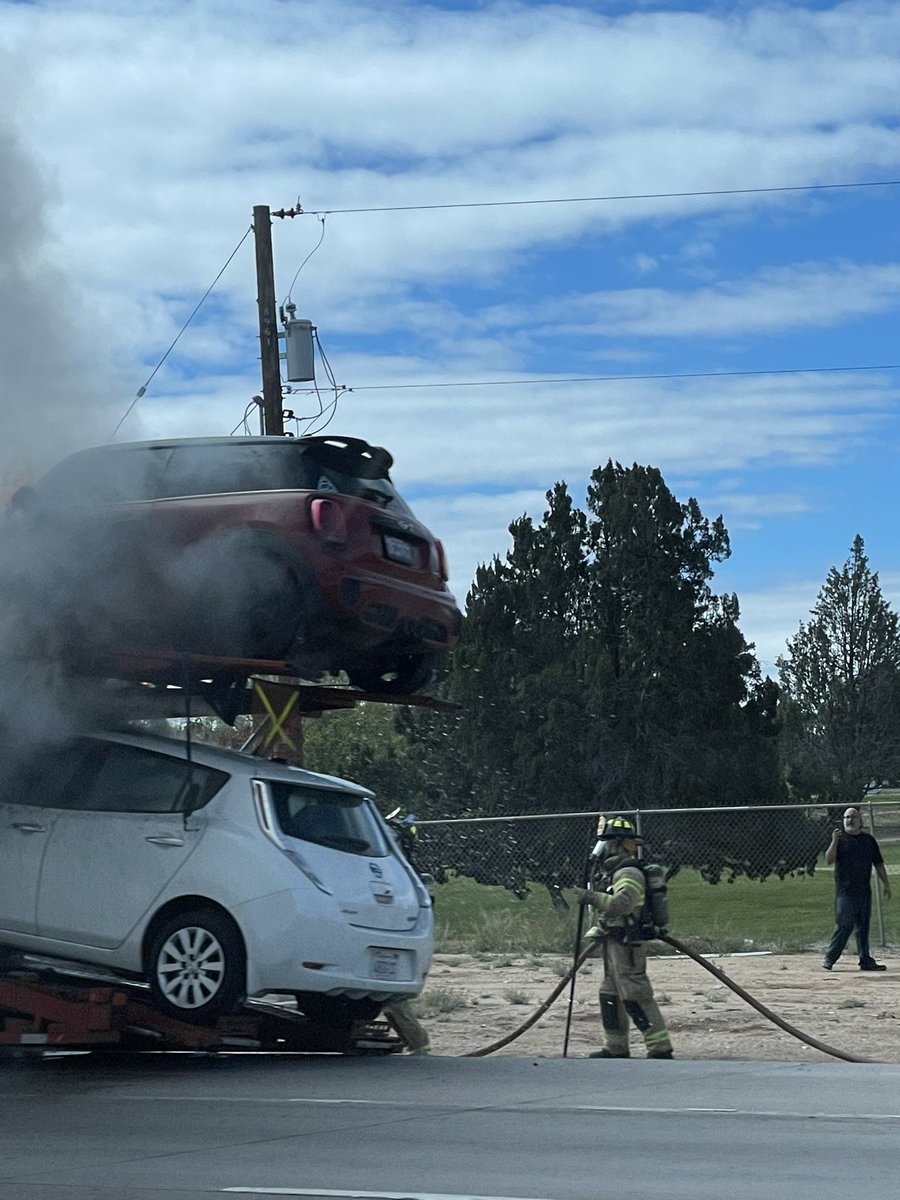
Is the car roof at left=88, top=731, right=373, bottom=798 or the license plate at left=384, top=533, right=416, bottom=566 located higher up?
the license plate at left=384, top=533, right=416, bottom=566

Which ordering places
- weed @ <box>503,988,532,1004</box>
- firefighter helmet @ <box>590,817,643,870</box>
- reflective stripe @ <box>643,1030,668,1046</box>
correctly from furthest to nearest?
weed @ <box>503,988,532,1004</box>
firefighter helmet @ <box>590,817,643,870</box>
reflective stripe @ <box>643,1030,668,1046</box>

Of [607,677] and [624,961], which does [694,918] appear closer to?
[607,677]

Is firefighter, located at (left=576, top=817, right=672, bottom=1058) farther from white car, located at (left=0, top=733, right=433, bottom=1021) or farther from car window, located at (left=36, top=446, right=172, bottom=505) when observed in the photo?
car window, located at (left=36, top=446, right=172, bottom=505)

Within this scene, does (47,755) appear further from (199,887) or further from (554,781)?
(554,781)

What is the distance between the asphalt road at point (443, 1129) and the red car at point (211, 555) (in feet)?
8.53

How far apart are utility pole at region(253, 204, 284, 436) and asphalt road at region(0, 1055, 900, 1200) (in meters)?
8.29

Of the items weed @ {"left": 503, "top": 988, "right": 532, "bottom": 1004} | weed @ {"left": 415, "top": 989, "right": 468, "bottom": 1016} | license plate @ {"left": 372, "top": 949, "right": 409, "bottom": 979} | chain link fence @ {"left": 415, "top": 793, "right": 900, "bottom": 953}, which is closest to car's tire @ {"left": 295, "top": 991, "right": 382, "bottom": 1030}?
license plate @ {"left": 372, "top": 949, "right": 409, "bottom": 979}

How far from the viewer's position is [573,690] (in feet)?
124

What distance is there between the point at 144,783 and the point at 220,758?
498 mm

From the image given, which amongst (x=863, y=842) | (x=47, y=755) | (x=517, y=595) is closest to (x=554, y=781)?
(x=517, y=595)

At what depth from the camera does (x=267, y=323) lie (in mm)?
18750

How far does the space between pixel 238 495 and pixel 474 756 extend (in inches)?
1110

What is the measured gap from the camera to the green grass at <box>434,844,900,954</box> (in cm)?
2105

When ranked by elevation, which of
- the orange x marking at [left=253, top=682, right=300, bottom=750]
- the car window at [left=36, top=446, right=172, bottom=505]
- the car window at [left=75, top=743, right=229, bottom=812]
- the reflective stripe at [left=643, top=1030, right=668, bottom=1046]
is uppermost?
the car window at [left=36, top=446, right=172, bottom=505]
